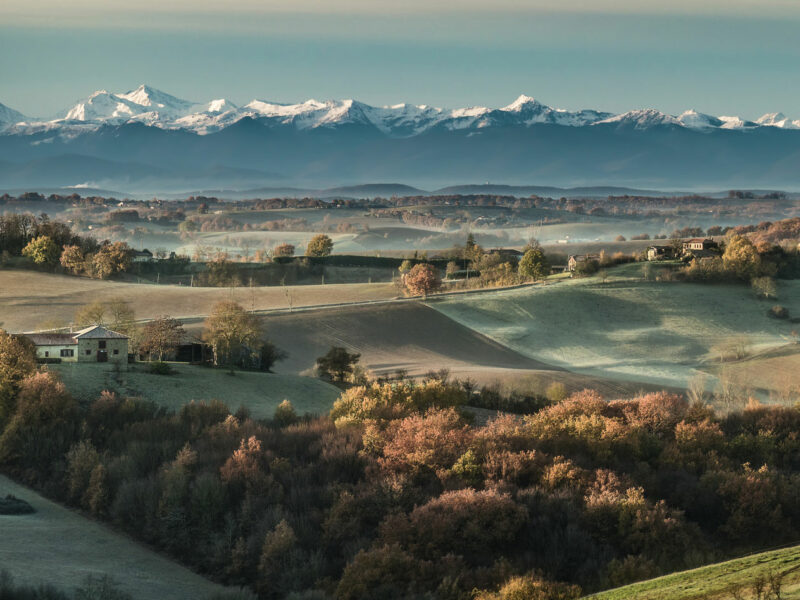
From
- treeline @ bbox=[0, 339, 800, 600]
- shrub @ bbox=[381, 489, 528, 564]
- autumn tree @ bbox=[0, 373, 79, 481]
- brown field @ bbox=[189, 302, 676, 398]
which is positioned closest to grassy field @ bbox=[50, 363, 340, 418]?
autumn tree @ bbox=[0, 373, 79, 481]

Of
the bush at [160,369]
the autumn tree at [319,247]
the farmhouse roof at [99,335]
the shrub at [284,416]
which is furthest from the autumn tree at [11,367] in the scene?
the autumn tree at [319,247]

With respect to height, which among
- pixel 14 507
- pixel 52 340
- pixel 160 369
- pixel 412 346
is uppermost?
pixel 52 340

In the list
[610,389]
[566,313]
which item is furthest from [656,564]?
[566,313]

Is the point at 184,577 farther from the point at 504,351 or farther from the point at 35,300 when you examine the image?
the point at 35,300

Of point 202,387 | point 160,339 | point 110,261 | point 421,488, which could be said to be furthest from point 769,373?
point 110,261

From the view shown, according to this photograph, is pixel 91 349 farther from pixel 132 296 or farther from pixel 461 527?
pixel 132 296

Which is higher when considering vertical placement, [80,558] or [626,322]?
[626,322]
